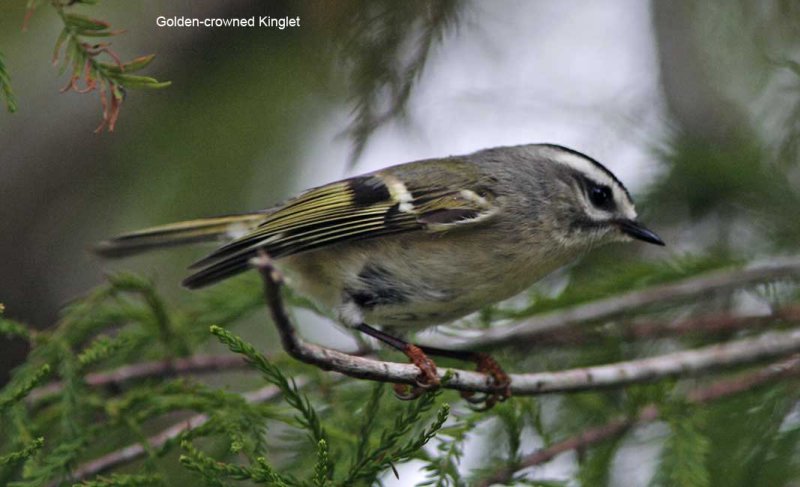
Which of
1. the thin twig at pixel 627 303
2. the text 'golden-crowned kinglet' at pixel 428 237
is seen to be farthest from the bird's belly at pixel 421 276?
the thin twig at pixel 627 303

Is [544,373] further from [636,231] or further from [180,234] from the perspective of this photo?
[180,234]

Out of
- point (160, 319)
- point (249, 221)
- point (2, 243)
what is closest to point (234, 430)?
point (160, 319)

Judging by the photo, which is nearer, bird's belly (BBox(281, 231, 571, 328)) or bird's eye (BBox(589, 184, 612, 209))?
bird's belly (BBox(281, 231, 571, 328))

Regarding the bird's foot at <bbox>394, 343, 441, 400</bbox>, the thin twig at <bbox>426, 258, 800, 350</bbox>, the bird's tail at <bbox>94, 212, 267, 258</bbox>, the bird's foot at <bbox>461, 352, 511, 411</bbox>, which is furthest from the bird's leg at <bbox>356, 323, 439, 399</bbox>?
the bird's tail at <bbox>94, 212, 267, 258</bbox>

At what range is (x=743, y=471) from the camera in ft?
7.68

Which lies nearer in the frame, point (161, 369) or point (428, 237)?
point (428, 237)

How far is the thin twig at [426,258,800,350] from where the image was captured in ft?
8.58

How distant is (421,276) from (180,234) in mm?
838

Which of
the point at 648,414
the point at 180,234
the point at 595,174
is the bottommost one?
the point at 648,414

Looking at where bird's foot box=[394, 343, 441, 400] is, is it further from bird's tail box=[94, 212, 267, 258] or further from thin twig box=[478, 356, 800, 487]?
bird's tail box=[94, 212, 267, 258]

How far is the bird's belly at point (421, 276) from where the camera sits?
2.20 metres

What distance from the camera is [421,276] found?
2.21 m

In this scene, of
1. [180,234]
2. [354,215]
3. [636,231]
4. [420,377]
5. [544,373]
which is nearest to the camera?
[420,377]

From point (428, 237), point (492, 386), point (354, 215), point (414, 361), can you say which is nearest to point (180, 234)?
point (354, 215)
